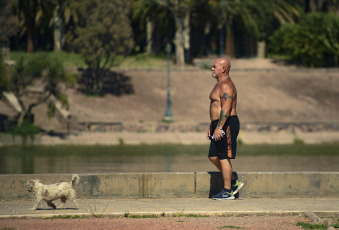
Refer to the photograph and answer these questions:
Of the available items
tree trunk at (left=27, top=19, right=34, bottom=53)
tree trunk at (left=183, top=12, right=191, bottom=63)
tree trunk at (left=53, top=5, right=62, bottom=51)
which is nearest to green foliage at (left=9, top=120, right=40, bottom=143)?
tree trunk at (left=27, top=19, right=34, bottom=53)

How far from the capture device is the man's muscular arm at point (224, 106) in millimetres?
10484

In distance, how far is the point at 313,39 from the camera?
56.3m

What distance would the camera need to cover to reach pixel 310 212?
30.6 ft

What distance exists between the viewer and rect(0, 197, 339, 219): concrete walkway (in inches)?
368

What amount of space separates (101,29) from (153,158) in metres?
18.8

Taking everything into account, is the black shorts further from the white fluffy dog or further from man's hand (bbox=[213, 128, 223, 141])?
the white fluffy dog

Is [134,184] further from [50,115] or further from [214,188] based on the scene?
[50,115]

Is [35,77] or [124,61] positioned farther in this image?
[124,61]

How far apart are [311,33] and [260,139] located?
20.8m

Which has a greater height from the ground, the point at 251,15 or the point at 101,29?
the point at 251,15

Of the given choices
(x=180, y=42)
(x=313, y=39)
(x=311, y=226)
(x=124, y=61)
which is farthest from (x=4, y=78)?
(x=313, y=39)

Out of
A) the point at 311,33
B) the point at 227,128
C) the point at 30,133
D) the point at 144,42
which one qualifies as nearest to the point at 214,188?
the point at 227,128

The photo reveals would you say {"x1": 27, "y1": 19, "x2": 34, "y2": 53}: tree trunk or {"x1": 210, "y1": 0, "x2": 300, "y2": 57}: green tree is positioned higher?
{"x1": 210, "y1": 0, "x2": 300, "y2": 57}: green tree

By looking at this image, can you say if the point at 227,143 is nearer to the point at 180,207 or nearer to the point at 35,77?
the point at 180,207
